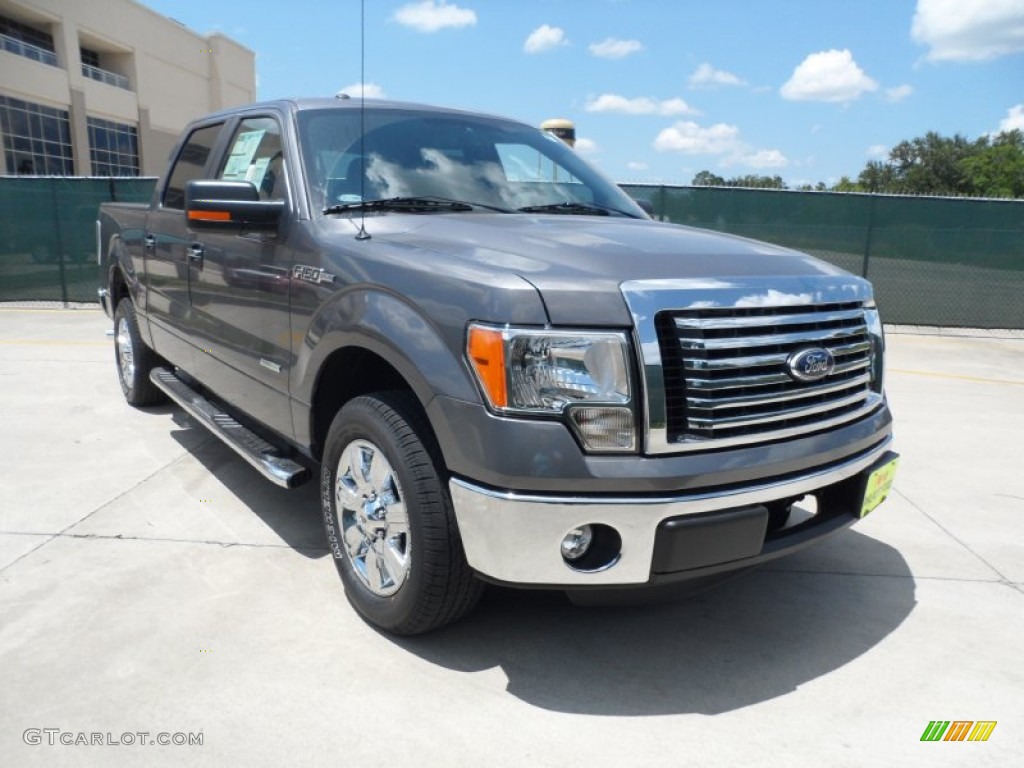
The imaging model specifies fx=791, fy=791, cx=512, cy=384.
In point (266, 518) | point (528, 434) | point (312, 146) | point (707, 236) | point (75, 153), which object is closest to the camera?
point (528, 434)

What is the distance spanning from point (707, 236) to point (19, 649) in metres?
2.87

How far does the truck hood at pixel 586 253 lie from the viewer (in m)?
2.28

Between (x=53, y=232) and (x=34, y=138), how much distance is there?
31.2 metres

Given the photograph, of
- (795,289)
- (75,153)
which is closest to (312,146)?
(795,289)

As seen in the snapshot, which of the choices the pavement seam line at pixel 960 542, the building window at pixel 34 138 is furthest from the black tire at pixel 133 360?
the building window at pixel 34 138

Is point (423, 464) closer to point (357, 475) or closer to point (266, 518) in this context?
point (357, 475)

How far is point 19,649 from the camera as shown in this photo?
107 inches

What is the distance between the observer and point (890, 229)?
35.5 feet

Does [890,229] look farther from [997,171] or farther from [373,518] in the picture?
[997,171]

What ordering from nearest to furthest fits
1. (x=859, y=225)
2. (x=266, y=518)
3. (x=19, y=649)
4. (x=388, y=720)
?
(x=388, y=720)
(x=19, y=649)
(x=266, y=518)
(x=859, y=225)

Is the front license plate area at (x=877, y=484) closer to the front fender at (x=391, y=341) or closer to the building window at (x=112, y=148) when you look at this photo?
the front fender at (x=391, y=341)

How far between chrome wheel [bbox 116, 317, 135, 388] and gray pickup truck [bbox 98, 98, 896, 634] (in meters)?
2.53

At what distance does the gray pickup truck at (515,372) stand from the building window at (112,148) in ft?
145

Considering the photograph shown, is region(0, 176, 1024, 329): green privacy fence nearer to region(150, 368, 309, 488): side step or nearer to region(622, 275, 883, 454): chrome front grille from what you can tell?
region(150, 368, 309, 488): side step
